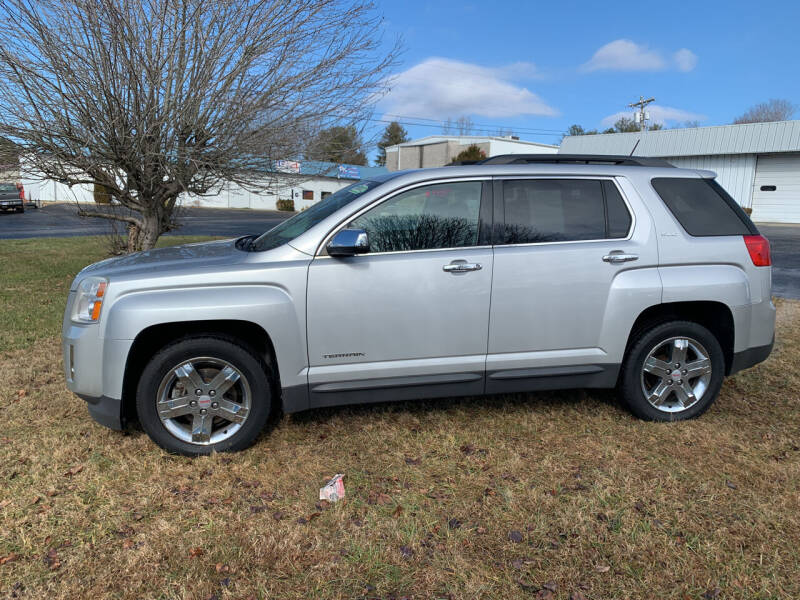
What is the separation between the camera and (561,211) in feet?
13.7

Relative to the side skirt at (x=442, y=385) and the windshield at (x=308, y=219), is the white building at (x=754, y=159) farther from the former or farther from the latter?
the windshield at (x=308, y=219)

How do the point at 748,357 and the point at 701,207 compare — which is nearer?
the point at 701,207

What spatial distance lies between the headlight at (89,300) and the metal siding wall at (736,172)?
34.5 metres

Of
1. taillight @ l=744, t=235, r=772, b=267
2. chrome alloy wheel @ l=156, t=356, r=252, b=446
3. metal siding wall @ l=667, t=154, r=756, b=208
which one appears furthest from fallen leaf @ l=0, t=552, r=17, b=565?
metal siding wall @ l=667, t=154, r=756, b=208

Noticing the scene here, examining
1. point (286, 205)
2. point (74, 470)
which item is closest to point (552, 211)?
point (74, 470)

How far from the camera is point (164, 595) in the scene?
2607 millimetres

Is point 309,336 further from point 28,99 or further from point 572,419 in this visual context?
point 28,99

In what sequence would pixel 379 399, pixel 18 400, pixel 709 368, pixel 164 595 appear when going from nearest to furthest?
1. pixel 164 595
2. pixel 379 399
3. pixel 709 368
4. pixel 18 400

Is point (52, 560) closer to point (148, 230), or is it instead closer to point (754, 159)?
point (148, 230)

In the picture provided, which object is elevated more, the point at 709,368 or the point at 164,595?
the point at 709,368

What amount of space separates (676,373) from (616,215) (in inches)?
49.6

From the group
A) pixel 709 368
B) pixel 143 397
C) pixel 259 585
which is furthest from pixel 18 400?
pixel 709 368

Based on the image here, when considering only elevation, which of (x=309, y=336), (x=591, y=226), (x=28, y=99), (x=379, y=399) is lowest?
(x=379, y=399)

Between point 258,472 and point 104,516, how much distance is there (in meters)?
0.87
